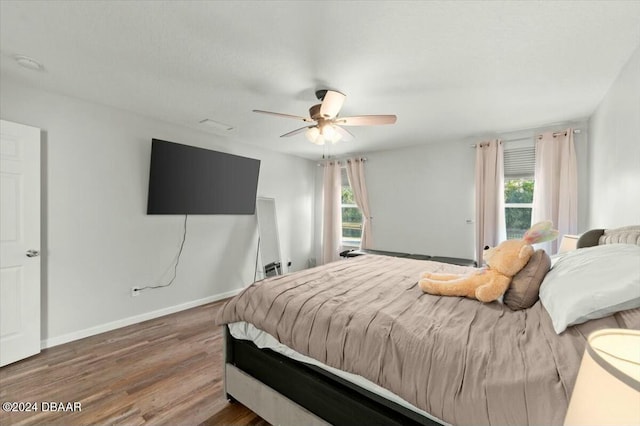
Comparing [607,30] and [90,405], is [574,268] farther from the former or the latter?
[90,405]

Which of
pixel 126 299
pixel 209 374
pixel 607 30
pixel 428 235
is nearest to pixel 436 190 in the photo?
pixel 428 235

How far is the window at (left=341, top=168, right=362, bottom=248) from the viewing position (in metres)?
5.25

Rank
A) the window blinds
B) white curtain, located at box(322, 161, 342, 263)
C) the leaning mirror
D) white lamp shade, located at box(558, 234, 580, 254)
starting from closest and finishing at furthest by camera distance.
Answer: white lamp shade, located at box(558, 234, 580, 254) → the window blinds → the leaning mirror → white curtain, located at box(322, 161, 342, 263)

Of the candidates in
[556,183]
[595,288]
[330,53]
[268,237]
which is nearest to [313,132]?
[330,53]

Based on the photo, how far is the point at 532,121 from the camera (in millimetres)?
3227

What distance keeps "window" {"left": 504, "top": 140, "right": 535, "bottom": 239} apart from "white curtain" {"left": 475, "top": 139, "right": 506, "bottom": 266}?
17 centimetres

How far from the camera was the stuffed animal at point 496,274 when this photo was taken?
1516mm

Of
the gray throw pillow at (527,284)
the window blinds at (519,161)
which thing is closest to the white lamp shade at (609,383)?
the gray throw pillow at (527,284)

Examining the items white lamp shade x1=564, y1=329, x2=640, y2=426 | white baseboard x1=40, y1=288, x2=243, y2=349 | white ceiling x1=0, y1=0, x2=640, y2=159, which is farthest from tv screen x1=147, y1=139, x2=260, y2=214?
white lamp shade x1=564, y1=329, x2=640, y2=426

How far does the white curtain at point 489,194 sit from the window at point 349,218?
206 cm

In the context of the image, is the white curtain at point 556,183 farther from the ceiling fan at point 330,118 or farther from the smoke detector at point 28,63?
the smoke detector at point 28,63

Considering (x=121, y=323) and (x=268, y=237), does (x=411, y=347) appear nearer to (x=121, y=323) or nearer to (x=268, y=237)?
(x=121, y=323)

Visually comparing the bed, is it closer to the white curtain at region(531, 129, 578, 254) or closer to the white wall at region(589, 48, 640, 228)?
the white wall at region(589, 48, 640, 228)

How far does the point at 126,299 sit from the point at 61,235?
949mm
